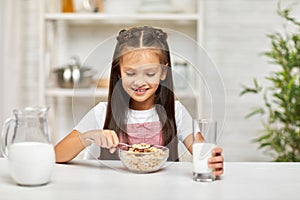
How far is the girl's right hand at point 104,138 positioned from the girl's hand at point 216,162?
0.23m

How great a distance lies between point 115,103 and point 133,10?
249 centimetres

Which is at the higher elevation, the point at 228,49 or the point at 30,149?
the point at 228,49

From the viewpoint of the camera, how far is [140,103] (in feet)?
4.30

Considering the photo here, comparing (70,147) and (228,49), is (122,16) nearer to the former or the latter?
(228,49)

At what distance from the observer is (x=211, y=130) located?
124cm

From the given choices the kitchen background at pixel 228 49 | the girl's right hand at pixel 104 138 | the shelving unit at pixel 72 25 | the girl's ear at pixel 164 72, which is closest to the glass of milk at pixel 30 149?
the girl's right hand at pixel 104 138

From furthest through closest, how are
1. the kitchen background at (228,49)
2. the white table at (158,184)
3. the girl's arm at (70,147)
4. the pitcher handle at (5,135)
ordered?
the kitchen background at (228,49)
the girl's arm at (70,147)
the pitcher handle at (5,135)
the white table at (158,184)

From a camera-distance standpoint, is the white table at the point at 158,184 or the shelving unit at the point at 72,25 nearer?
the white table at the point at 158,184

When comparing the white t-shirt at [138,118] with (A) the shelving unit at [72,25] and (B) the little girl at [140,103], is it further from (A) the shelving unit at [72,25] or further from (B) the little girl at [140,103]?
(A) the shelving unit at [72,25]

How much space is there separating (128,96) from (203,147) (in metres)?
0.22

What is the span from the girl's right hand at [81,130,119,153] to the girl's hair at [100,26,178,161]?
15mm

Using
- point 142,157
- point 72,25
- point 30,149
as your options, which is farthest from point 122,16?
point 30,149

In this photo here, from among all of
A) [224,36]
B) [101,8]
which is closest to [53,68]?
[101,8]

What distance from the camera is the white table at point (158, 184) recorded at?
110cm
